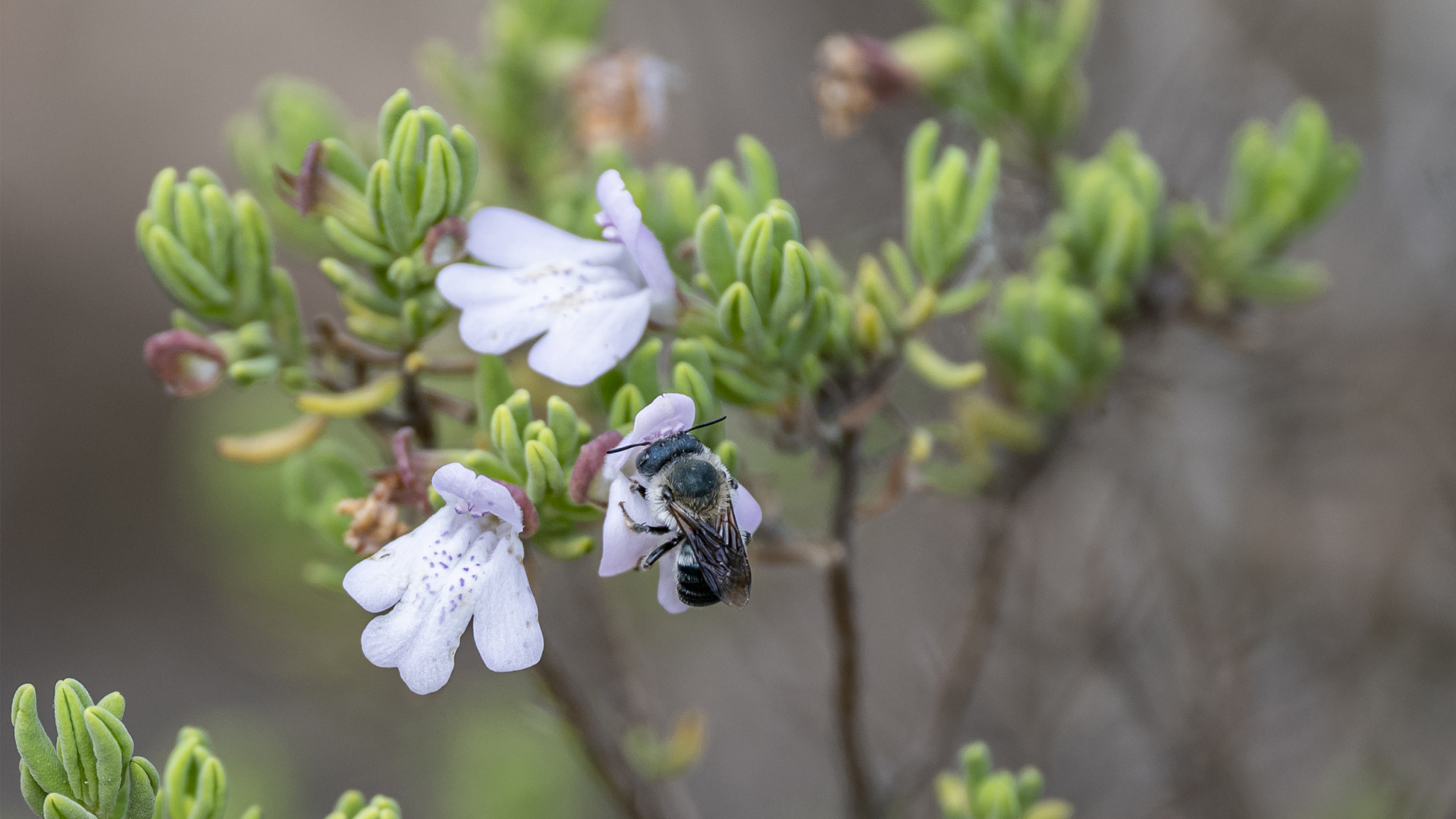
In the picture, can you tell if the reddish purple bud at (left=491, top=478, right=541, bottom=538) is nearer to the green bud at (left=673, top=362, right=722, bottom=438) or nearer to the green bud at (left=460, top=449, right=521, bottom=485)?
the green bud at (left=460, top=449, right=521, bottom=485)

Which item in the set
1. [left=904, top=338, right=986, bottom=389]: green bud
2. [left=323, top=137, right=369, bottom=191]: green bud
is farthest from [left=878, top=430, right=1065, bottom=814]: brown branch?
[left=323, top=137, right=369, bottom=191]: green bud

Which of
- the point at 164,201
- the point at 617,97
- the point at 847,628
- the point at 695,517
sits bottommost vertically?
the point at 847,628

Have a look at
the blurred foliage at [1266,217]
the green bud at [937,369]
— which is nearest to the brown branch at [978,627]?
the blurred foliage at [1266,217]

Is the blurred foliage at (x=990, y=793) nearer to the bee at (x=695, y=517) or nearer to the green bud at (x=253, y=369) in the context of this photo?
the bee at (x=695, y=517)

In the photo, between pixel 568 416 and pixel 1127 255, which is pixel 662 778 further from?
pixel 1127 255

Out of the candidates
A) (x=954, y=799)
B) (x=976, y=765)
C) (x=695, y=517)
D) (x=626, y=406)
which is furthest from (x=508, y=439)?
(x=954, y=799)

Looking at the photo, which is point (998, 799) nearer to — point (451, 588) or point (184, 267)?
point (451, 588)

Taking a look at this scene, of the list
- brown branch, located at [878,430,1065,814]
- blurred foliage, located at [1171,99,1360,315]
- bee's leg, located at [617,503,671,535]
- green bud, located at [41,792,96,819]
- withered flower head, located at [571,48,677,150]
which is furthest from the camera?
withered flower head, located at [571,48,677,150]

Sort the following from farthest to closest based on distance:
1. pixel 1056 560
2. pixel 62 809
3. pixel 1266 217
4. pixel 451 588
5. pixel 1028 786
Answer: pixel 1056 560
pixel 1266 217
pixel 1028 786
pixel 451 588
pixel 62 809
